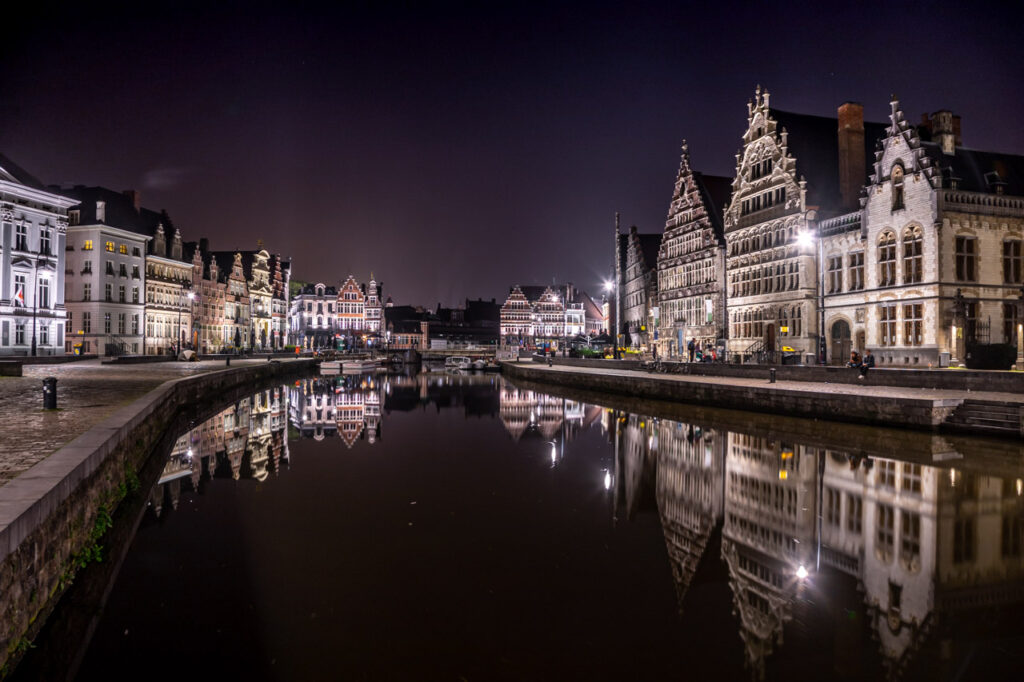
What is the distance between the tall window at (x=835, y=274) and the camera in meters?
35.2

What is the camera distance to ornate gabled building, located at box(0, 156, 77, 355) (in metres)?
41.5

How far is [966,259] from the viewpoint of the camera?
29078 mm

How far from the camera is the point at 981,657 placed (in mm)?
5832

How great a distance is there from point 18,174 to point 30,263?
599cm

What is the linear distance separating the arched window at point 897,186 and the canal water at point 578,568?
58.4 feet

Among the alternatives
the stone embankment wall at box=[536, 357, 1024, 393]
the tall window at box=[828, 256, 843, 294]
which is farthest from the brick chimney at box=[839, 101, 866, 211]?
the stone embankment wall at box=[536, 357, 1024, 393]

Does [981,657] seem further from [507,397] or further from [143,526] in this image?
[507,397]

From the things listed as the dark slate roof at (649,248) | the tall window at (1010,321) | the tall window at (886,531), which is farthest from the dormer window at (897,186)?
the dark slate roof at (649,248)

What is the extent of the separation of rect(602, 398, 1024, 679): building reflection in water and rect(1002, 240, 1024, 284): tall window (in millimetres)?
20373

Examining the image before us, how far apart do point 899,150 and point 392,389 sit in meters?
33.4

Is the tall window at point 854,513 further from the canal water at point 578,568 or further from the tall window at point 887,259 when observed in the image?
the tall window at point 887,259

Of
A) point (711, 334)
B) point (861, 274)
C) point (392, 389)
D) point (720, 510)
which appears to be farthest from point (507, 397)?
point (720, 510)

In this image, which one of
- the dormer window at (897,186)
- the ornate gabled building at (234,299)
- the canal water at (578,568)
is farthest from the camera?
the ornate gabled building at (234,299)

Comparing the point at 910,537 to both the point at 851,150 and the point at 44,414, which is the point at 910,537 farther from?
the point at 851,150
